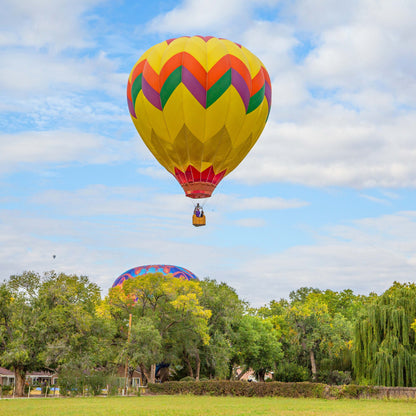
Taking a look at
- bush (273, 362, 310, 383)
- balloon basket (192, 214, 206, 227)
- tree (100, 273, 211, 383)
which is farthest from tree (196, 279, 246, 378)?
balloon basket (192, 214, 206, 227)

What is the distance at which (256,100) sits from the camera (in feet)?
88.5

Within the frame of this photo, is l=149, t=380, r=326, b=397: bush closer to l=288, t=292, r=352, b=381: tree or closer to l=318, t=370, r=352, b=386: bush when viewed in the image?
l=288, t=292, r=352, b=381: tree

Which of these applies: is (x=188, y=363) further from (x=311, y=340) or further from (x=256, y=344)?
(x=311, y=340)

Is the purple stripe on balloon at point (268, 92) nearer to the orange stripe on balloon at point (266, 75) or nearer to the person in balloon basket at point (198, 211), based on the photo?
the orange stripe on balloon at point (266, 75)

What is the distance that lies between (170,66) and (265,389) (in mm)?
27928

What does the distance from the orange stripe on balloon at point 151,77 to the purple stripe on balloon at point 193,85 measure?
1.44m

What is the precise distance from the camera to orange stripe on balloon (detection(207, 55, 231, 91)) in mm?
25344

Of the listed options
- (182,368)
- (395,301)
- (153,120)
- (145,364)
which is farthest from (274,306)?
(153,120)

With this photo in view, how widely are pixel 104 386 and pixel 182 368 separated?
633 inches

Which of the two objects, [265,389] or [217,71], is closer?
[217,71]

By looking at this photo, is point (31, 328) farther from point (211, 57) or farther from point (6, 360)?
point (211, 57)

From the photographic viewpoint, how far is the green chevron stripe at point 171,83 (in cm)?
2533

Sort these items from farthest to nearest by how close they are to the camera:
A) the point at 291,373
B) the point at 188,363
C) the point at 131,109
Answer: the point at 291,373
the point at 188,363
the point at 131,109

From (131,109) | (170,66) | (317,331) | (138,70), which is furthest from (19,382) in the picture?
(317,331)
